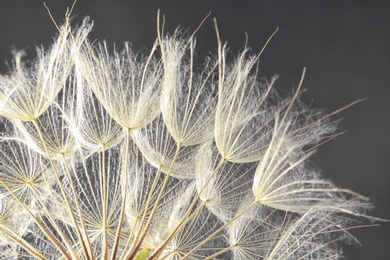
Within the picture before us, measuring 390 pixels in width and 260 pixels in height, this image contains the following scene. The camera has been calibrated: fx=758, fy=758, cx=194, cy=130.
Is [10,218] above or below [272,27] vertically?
below

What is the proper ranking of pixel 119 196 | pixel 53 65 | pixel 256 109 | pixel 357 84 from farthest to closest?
1. pixel 357 84
2. pixel 119 196
3. pixel 256 109
4. pixel 53 65

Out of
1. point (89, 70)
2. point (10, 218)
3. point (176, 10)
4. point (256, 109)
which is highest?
point (176, 10)

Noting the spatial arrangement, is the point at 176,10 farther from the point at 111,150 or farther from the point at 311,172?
the point at 311,172

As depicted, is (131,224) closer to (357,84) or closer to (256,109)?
(256,109)

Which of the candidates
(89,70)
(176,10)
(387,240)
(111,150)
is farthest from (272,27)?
(89,70)

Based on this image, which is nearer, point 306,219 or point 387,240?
point 306,219

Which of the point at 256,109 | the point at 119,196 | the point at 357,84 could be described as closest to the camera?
the point at 256,109
